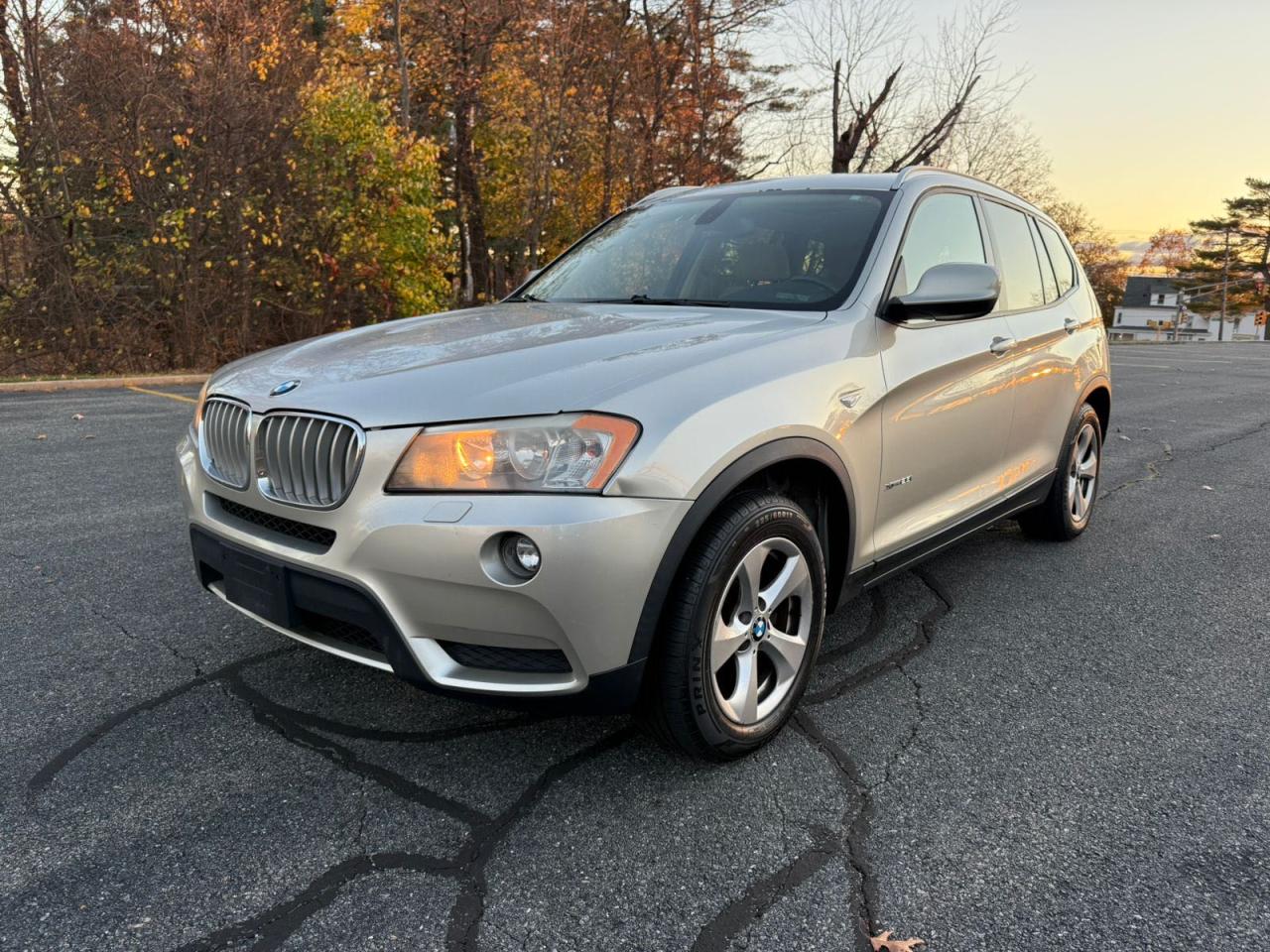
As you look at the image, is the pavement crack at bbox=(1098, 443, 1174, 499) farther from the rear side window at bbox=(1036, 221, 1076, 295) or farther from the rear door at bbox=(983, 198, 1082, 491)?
the rear door at bbox=(983, 198, 1082, 491)

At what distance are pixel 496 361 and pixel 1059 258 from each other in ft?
11.8

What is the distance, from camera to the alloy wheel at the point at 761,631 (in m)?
2.46

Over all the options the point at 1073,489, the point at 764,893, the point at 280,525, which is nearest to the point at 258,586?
the point at 280,525

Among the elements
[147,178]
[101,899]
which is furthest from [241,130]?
[101,899]

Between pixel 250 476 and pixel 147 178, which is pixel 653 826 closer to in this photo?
pixel 250 476

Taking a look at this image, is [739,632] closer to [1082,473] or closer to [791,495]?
[791,495]

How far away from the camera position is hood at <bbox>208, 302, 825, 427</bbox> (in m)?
2.23

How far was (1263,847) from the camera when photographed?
226 cm

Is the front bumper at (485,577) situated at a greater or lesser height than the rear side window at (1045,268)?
lesser

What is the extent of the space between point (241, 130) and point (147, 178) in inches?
56.6

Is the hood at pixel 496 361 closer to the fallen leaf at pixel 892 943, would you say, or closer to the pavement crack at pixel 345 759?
the pavement crack at pixel 345 759

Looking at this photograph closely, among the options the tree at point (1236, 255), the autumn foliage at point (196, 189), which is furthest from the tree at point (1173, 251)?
the autumn foliage at point (196, 189)

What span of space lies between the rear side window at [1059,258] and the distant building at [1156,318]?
9744cm

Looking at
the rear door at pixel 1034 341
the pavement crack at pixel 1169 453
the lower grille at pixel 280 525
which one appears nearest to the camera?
the lower grille at pixel 280 525
